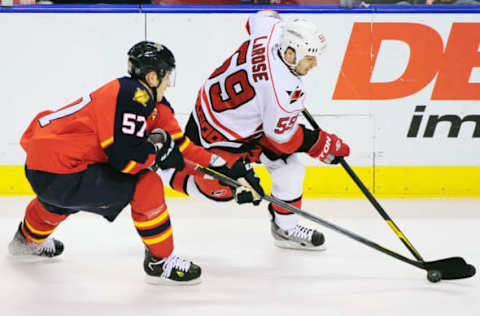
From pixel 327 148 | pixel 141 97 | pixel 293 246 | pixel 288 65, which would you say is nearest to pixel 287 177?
pixel 327 148

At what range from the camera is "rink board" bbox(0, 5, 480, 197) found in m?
3.97

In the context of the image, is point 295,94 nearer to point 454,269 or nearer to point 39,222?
point 454,269

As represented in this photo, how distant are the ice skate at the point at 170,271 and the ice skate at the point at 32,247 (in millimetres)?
483

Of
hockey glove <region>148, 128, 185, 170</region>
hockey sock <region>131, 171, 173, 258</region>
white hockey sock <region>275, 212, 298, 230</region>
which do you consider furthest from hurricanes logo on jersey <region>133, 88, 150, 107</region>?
white hockey sock <region>275, 212, 298, 230</region>

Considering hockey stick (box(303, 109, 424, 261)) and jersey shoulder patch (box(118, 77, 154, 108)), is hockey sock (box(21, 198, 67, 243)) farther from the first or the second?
hockey stick (box(303, 109, 424, 261))

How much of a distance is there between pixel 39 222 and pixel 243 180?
2.71 feet

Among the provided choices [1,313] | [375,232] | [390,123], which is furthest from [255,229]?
[1,313]

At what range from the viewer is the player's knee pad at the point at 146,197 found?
242 cm

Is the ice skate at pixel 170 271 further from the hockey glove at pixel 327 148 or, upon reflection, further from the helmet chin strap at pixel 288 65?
the helmet chin strap at pixel 288 65

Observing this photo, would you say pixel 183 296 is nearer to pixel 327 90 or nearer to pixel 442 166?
pixel 327 90

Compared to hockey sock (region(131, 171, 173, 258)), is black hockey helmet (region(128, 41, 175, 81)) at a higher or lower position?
higher

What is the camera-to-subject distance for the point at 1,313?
220 centimetres

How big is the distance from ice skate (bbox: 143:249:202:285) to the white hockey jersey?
0.64 metres

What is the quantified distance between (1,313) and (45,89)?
205cm
